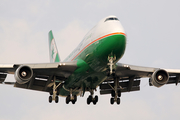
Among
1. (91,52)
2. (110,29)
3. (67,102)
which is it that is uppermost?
(110,29)

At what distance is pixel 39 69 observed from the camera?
3008 centimetres

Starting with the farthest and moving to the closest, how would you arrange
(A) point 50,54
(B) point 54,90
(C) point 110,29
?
1. (A) point 50,54
2. (B) point 54,90
3. (C) point 110,29

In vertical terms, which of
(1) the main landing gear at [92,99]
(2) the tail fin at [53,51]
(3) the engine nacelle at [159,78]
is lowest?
(1) the main landing gear at [92,99]

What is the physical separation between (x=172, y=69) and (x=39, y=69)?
13725 mm

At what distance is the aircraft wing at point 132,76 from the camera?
98.3 ft

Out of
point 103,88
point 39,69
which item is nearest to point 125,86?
point 103,88

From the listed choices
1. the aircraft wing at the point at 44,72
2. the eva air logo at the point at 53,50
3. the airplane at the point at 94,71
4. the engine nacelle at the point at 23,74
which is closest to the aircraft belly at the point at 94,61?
the airplane at the point at 94,71

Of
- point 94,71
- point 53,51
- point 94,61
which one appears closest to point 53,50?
point 53,51

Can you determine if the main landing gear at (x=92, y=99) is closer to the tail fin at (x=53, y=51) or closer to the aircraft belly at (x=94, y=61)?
the aircraft belly at (x=94, y=61)

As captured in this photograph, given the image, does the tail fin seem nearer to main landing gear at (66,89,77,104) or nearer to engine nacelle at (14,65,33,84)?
main landing gear at (66,89,77,104)

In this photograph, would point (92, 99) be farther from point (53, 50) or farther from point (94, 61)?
point (53, 50)

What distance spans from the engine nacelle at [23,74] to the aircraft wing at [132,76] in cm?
802

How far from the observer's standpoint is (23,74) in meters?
27.7

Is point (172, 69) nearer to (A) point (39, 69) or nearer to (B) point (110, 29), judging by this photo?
(B) point (110, 29)
